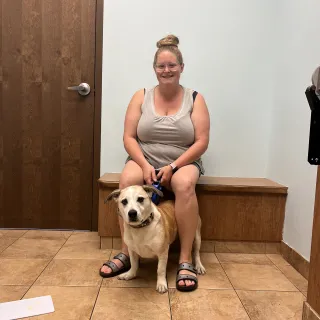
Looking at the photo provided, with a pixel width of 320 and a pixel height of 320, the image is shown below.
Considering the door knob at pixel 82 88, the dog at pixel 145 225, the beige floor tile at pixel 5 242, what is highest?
the door knob at pixel 82 88

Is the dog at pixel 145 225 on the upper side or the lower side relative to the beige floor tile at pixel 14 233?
upper

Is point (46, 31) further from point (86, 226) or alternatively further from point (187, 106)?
point (86, 226)

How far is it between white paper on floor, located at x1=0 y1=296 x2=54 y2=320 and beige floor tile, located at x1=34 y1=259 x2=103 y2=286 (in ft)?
0.55

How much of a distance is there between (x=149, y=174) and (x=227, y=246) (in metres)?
0.76

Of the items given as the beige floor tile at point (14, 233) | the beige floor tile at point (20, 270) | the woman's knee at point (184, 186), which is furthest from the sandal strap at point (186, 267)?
the beige floor tile at point (14, 233)

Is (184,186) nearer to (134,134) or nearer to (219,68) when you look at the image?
(134,134)

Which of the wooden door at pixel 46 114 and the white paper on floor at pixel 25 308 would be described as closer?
the white paper on floor at pixel 25 308

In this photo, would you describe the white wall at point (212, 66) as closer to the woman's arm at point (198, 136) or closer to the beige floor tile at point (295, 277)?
the woman's arm at point (198, 136)

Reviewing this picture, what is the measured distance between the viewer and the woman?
1.71 metres

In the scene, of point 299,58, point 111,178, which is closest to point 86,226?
point 111,178

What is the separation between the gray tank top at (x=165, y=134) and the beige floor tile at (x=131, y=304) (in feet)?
2.17

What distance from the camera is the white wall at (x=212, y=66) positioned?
89.3 inches

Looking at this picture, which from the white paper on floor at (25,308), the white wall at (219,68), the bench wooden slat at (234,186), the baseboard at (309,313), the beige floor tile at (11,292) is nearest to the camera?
the baseboard at (309,313)

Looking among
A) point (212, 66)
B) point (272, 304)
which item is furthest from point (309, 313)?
point (212, 66)
